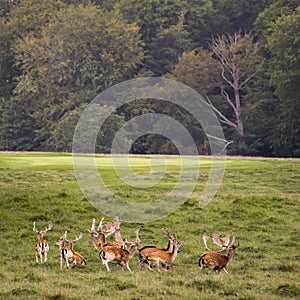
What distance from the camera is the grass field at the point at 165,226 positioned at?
39.2 ft

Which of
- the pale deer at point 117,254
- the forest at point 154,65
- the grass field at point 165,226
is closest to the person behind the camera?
the grass field at point 165,226

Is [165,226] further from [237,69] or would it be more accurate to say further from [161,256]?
[237,69]

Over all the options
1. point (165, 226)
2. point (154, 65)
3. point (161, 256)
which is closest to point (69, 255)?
point (161, 256)

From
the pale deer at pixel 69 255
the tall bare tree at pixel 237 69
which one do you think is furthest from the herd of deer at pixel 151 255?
the tall bare tree at pixel 237 69

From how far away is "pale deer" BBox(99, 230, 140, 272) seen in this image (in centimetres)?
1292

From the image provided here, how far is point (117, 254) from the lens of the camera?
42.9ft

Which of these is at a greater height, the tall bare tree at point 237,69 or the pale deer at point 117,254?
the tall bare tree at point 237,69

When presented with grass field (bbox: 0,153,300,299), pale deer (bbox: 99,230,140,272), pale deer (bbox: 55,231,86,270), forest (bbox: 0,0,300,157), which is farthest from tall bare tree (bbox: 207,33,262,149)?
pale deer (bbox: 99,230,140,272)

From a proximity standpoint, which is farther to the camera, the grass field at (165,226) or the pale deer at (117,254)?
the pale deer at (117,254)

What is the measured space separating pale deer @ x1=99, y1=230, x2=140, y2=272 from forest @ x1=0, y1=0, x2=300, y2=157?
132 feet

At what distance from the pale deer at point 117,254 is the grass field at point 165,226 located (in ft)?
0.81

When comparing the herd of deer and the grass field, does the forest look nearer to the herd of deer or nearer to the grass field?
the grass field

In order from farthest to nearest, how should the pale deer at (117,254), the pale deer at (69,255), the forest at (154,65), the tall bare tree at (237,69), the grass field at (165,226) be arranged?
the tall bare tree at (237,69), the forest at (154,65), the pale deer at (69,255), the pale deer at (117,254), the grass field at (165,226)

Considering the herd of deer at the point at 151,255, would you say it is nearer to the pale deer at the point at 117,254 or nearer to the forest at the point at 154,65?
the pale deer at the point at 117,254
